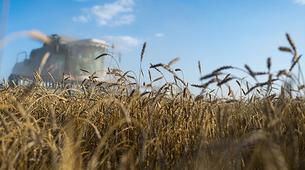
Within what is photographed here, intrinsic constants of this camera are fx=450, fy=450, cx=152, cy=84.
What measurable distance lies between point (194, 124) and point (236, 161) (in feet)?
2.05

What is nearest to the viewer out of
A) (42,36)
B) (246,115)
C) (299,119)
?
(42,36)

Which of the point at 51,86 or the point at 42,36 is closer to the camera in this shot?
the point at 42,36

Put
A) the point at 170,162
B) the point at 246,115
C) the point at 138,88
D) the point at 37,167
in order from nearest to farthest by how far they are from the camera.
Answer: the point at 37,167
the point at 170,162
the point at 138,88
the point at 246,115

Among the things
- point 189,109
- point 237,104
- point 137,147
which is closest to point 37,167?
point 137,147

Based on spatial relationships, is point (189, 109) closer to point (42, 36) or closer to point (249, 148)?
point (249, 148)

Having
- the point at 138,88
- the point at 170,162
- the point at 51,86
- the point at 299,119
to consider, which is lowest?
the point at 170,162

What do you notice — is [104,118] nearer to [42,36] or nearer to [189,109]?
→ [189,109]

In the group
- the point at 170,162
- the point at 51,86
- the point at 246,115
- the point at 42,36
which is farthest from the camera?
the point at 51,86

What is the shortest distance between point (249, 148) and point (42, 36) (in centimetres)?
123

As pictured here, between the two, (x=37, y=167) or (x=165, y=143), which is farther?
(x=165, y=143)

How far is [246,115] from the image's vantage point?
3092 mm

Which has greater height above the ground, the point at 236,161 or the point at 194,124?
the point at 194,124

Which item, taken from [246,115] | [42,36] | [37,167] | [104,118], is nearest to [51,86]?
[104,118]

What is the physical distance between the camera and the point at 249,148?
2.31 meters
